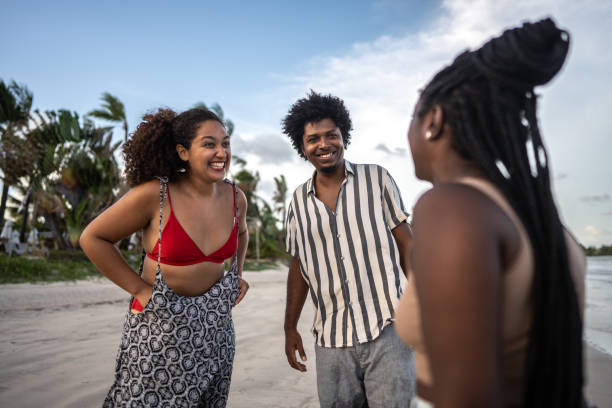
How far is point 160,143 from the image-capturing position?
8.49ft

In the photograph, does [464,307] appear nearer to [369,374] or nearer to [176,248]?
[369,374]

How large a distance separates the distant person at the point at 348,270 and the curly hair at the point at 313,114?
2 centimetres

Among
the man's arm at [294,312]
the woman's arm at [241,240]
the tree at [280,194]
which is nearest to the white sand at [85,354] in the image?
the man's arm at [294,312]

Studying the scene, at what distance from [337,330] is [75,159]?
19075 millimetres

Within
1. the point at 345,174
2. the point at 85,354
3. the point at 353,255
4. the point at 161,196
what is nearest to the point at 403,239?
the point at 353,255

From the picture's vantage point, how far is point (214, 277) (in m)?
2.51

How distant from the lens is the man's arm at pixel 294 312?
2705 mm

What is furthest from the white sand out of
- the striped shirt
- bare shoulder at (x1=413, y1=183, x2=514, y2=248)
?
bare shoulder at (x1=413, y1=183, x2=514, y2=248)

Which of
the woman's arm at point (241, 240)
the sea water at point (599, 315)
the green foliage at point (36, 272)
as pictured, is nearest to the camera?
the woman's arm at point (241, 240)

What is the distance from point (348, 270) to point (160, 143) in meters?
1.35

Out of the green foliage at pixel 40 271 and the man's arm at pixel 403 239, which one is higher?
the man's arm at pixel 403 239

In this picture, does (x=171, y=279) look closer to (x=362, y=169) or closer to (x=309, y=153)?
(x=309, y=153)

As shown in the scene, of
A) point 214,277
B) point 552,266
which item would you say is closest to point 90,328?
point 214,277

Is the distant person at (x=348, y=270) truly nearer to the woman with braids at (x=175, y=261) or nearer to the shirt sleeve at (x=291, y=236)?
the shirt sleeve at (x=291, y=236)
